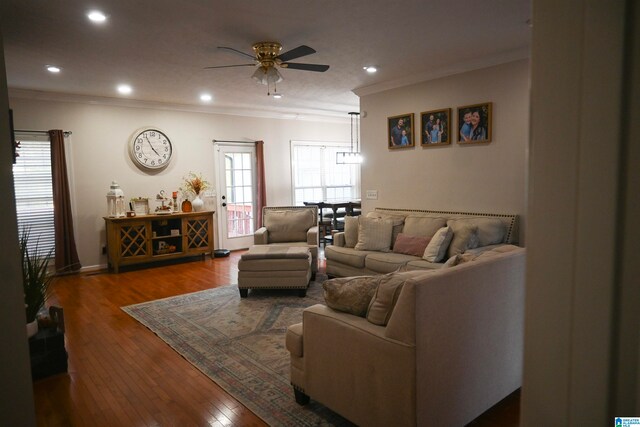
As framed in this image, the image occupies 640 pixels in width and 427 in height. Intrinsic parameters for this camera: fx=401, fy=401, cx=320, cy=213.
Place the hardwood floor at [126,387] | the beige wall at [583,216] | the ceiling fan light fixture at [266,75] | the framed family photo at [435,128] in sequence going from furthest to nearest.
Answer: the framed family photo at [435,128] → the ceiling fan light fixture at [266,75] → the hardwood floor at [126,387] → the beige wall at [583,216]

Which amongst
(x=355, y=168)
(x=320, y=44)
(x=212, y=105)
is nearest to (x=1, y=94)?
(x=320, y=44)

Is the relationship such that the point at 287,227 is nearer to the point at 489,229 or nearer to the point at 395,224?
the point at 395,224

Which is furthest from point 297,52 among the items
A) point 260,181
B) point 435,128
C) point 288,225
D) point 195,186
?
point 260,181

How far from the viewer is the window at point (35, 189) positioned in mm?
5543

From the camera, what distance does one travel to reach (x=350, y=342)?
202 cm

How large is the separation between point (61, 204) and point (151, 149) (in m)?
1.58

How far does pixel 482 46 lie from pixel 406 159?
1.78m

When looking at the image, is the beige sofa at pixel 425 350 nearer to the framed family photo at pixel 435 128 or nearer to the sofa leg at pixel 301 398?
the sofa leg at pixel 301 398

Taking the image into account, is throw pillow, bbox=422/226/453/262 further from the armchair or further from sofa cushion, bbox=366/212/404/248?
the armchair

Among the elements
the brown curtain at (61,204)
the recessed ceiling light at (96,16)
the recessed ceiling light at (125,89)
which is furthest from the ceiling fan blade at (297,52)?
the brown curtain at (61,204)

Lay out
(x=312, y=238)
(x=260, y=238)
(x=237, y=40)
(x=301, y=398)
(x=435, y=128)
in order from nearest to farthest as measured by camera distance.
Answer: (x=301, y=398) → (x=237, y=40) → (x=435, y=128) → (x=312, y=238) → (x=260, y=238)

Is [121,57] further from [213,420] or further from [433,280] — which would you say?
[433,280]

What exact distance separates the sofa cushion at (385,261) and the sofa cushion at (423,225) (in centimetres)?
37

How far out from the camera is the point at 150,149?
21.7 feet
